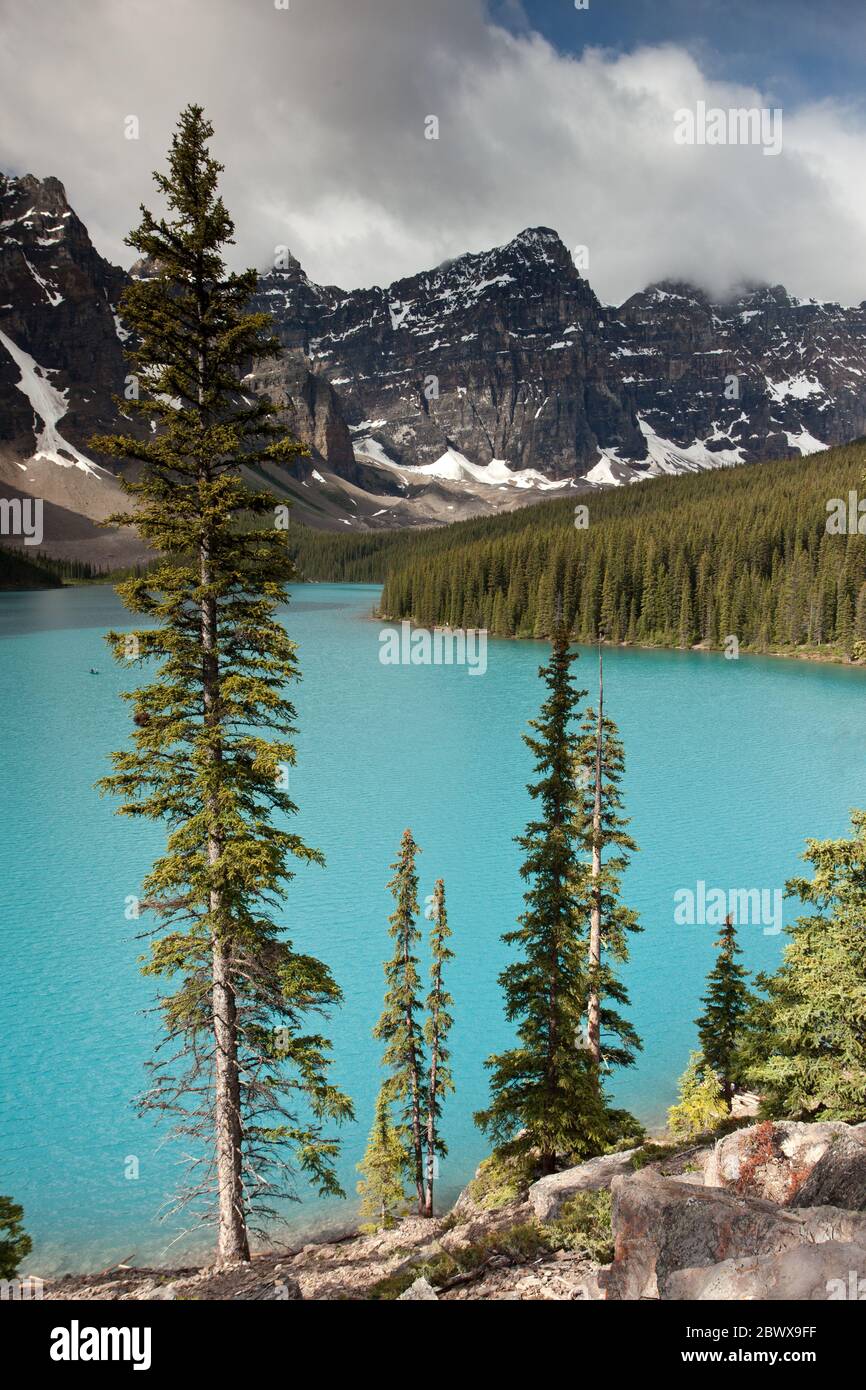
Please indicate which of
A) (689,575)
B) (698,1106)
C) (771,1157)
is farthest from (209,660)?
(689,575)

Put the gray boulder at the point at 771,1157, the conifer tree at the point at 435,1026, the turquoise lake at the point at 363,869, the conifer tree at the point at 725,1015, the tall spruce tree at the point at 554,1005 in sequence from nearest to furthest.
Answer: the gray boulder at the point at 771,1157, the tall spruce tree at the point at 554,1005, the conifer tree at the point at 435,1026, the conifer tree at the point at 725,1015, the turquoise lake at the point at 363,869

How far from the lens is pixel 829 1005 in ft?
37.0

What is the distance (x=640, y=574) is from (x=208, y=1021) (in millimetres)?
120016

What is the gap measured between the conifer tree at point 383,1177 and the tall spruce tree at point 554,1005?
2.22 m

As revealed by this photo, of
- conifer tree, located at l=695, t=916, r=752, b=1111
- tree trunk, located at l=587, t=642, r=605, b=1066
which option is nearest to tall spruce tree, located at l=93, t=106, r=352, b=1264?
tree trunk, located at l=587, t=642, r=605, b=1066

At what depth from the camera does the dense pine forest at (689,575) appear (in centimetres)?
10644

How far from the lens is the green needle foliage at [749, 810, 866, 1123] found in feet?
37.2

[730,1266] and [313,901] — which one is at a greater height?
[730,1266]

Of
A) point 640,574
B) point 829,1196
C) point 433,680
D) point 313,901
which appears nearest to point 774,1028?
point 829,1196

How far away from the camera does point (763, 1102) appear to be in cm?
1330

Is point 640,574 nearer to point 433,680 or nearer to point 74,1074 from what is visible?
point 433,680

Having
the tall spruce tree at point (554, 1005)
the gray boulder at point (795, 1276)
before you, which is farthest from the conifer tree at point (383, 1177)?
the gray boulder at point (795, 1276)

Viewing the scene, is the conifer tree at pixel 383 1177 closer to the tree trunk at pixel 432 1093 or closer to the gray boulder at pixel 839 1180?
the tree trunk at pixel 432 1093

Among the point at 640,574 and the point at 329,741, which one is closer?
the point at 329,741
